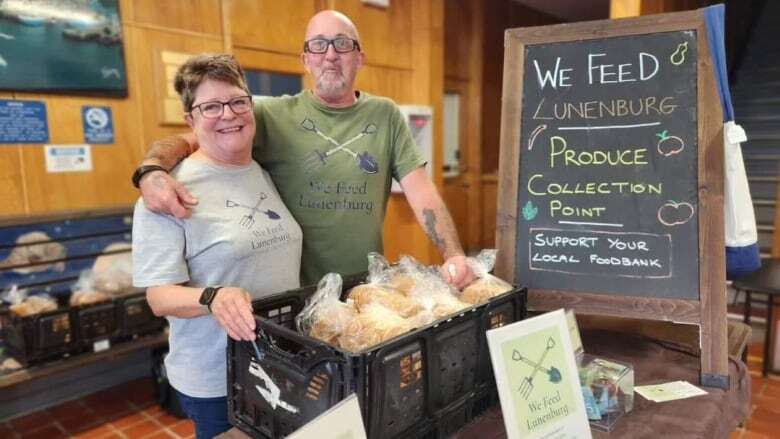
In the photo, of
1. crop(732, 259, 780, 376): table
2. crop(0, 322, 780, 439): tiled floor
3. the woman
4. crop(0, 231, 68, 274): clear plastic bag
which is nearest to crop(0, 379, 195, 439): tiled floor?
crop(0, 322, 780, 439): tiled floor

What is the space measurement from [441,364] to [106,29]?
307 centimetres

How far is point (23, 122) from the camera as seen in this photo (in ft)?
9.67

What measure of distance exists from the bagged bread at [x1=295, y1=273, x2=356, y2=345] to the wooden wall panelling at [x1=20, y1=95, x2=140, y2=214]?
259 cm

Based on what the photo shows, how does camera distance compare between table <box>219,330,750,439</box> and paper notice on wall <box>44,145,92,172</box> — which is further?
paper notice on wall <box>44,145,92,172</box>

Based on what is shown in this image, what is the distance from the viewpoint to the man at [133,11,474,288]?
1.63m

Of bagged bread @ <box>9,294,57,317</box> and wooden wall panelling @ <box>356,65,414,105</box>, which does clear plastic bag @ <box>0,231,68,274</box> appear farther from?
wooden wall panelling @ <box>356,65,414,105</box>

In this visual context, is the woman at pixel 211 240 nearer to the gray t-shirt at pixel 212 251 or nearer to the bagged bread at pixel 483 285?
the gray t-shirt at pixel 212 251

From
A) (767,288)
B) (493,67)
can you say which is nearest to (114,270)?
(767,288)

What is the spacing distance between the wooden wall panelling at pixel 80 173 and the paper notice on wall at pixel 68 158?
23 mm

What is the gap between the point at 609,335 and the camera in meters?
1.64

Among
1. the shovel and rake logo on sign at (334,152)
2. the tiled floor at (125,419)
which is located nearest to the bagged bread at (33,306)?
the tiled floor at (125,419)

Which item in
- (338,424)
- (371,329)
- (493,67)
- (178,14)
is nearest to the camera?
(338,424)

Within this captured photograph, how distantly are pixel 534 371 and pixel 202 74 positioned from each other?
1.01m

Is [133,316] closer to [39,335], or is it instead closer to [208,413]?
[39,335]
